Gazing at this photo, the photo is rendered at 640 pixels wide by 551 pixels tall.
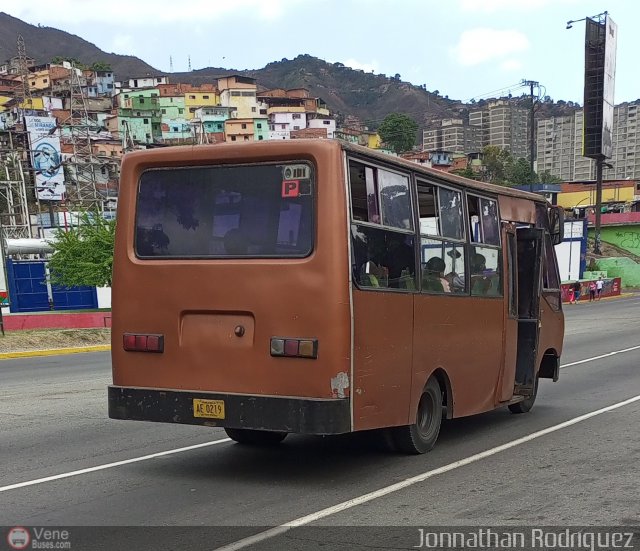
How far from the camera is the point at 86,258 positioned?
36125 millimetres

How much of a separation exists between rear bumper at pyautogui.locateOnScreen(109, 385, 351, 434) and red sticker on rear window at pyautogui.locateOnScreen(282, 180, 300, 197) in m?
1.72

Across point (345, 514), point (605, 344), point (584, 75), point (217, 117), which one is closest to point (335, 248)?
point (345, 514)

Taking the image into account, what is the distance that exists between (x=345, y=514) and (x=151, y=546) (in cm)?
146

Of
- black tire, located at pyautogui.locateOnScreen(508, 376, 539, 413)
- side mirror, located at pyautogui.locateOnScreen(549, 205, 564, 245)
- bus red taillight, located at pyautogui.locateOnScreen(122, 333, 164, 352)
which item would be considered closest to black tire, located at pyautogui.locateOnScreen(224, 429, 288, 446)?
bus red taillight, located at pyautogui.locateOnScreen(122, 333, 164, 352)

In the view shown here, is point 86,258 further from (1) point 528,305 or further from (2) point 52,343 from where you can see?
(1) point 528,305

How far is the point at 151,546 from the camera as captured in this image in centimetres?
491

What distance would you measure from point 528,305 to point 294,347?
491 centimetres

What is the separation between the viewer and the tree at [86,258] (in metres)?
35.6

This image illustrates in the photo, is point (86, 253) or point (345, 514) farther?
point (86, 253)

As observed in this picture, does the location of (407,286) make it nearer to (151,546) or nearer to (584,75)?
(151,546)

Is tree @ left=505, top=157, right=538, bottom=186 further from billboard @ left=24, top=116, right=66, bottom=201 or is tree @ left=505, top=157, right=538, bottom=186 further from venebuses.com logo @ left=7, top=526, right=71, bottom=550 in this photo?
venebuses.com logo @ left=7, top=526, right=71, bottom=550

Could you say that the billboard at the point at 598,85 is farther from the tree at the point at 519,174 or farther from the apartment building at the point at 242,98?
the apartment building at the point at 242,98

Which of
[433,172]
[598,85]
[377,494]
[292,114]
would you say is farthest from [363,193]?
[292,114]

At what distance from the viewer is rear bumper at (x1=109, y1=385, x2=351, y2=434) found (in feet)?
20.3
